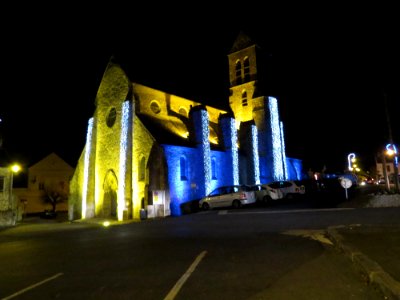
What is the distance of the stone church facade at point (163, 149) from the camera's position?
27.4m

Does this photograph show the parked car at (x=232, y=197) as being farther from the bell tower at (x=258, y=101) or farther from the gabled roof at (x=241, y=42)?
the gabled roof at (x=241, y=42)

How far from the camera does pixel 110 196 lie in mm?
31781

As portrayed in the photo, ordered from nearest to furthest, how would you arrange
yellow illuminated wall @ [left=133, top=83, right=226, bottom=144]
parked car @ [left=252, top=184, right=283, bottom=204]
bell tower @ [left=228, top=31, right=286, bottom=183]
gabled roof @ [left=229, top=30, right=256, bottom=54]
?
parked car @ [left=252, top=184, right=283, bottom=204], yellow illuminated wall @ [left=133, top=83, right=226, bottom=144], bell tower @ [left=228, top=31, right=286, bottom=183], gabled roof @ [left=229, top=30, right=256, bottom=54]

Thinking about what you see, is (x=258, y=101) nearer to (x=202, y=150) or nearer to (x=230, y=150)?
(x=230, y=150)

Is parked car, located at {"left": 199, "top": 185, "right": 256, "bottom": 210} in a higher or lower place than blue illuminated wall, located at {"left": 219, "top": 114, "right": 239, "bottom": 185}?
lower

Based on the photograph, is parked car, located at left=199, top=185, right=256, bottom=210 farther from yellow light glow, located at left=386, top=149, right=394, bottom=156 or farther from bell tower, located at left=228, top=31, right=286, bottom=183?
bell tower, located at left=228, top=31, right=286, bottom=183

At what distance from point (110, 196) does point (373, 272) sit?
29.1m

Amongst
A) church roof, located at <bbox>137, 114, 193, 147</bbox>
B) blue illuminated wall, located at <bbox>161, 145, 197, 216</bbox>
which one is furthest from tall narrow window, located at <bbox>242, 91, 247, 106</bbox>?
blue illuminated wall, located at <bbox>161, 145, 197, 216</bbox>

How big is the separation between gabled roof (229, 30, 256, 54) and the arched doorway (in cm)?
2405

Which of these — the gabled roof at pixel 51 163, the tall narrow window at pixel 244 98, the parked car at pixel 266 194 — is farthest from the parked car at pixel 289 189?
the gabled roof at pixel 51 163

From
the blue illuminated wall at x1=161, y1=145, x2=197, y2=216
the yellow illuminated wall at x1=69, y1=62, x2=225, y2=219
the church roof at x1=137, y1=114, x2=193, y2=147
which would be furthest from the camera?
the yellow illuminated wall at x1=69, y1=62, x2=225, y2=219

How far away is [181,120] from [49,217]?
2120cm

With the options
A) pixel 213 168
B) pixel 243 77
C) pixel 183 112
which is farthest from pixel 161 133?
pixel 243 77

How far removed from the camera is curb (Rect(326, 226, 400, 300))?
13.9ft
